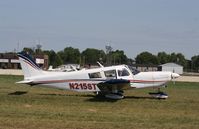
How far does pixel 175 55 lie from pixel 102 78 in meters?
172

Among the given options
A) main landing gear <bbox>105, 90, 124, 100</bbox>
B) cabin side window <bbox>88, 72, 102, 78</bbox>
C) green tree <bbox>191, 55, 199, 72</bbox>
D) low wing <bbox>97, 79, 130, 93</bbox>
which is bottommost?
main landing gear <bbox>105, 90, 124, 100</bbox>

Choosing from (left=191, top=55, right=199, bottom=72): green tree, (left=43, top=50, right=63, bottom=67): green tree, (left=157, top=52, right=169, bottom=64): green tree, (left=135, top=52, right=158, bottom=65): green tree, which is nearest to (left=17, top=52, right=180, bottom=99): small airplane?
(left=43, top=50, right=63, bottom=67): green tree

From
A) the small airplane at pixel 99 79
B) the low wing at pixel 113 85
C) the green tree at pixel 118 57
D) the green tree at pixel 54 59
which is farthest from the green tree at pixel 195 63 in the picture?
the low wing at pixel 113 85

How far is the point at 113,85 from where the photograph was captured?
21406 millimetres

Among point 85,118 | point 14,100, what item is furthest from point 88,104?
point 85,118

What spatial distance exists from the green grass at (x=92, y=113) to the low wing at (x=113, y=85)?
2.51 ft

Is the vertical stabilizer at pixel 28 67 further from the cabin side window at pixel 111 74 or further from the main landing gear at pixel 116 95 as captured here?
the main landing gear at pixel 116 95

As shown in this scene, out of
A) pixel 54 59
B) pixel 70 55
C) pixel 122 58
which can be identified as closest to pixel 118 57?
pixel 122 58

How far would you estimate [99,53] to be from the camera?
18662cm

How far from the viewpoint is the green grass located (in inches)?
496

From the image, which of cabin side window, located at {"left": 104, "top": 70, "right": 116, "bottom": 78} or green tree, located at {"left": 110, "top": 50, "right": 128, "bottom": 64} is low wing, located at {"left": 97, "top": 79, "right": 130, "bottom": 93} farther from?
green tree, located at {"left": 110, "top": 50, "right": 128, "bottom": 64}

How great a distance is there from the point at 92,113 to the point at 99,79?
Answer: 21.5ft

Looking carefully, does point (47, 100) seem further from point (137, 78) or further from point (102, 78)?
point (137, 78)

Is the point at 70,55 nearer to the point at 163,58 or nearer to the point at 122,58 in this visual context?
the point at 122,58
